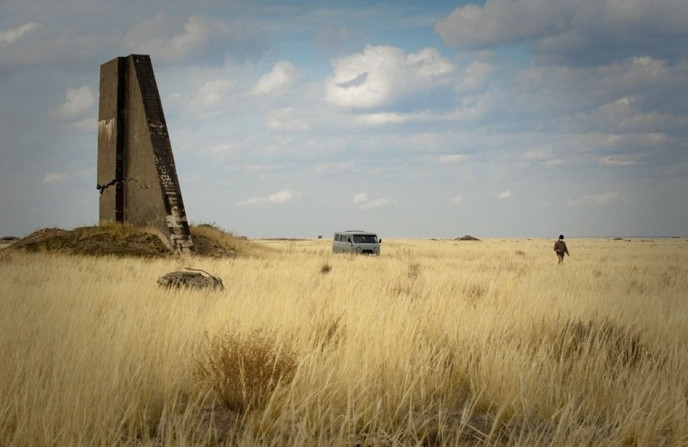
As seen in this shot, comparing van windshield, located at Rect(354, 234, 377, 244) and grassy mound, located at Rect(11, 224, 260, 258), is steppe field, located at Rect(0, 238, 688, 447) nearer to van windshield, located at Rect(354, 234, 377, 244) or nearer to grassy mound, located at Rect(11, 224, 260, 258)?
grassy mound, located at Rect(11, 224, 260, 258)

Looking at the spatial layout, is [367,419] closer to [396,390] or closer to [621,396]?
[396,390]

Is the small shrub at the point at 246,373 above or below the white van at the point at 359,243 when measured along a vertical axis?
below

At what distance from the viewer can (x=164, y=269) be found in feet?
42.5

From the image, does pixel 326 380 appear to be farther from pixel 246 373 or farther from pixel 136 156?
pixel 136 156

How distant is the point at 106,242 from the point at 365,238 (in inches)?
515

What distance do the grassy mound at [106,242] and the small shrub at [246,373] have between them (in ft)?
46.3

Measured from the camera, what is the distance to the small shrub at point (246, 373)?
11.4 ft

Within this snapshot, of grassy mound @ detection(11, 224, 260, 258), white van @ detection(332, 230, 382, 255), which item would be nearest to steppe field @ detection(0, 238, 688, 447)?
grassy mound @ detection(11, 224, 260, 258)

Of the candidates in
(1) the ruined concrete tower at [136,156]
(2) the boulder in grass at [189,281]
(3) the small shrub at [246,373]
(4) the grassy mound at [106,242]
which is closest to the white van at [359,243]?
(4) the grassy mound at [106,242]

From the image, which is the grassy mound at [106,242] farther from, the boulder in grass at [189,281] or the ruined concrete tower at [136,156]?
the boulder in grass at [189,281]

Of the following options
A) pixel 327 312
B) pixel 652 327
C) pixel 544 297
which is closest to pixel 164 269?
pixel 327 312

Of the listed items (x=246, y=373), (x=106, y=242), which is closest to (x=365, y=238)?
(x=106, y=242)

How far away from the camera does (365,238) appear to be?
91.7 ft

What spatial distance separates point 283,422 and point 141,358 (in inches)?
60.6
